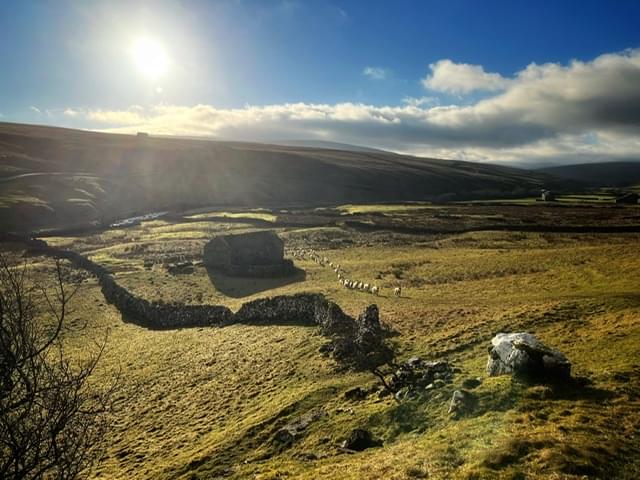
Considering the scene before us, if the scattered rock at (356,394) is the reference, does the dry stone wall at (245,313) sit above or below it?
below

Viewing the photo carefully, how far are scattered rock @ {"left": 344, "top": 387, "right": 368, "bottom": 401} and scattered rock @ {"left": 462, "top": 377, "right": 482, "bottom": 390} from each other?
5.28 metres

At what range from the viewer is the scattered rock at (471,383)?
20094mm

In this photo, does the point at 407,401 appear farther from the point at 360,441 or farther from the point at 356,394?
the point at 356,394

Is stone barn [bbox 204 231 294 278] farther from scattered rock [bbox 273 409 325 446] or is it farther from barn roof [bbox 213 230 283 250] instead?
scattered rock [bbox 273 409 325 446]

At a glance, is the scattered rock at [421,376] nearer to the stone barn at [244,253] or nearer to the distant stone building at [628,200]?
the stone barn at [244,253]

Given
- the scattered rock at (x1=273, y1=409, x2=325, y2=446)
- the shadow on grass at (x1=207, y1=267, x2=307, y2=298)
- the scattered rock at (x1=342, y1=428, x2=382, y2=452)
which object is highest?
the scattered rock at (x1=342, y1=428, x2=382, y2=452)

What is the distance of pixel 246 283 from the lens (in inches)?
2304

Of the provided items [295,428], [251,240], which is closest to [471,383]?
[295,428]

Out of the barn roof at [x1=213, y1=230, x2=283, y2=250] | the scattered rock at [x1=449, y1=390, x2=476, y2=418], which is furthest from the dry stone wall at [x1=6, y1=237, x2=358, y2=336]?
the barn roof at [x1=213, y1=230, x2=283, y2=250]

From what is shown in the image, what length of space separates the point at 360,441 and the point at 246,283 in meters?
41.5

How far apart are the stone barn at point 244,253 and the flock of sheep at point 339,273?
19.4ft

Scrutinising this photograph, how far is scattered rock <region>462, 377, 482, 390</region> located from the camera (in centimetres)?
2009

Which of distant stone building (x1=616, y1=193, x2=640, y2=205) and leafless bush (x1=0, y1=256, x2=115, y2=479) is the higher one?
distant stone building (x1=616, y1=193, x2=640, y2=205)

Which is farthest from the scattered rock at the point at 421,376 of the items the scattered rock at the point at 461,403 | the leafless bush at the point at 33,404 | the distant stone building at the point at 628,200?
the distant stone building at the point at 628,200
